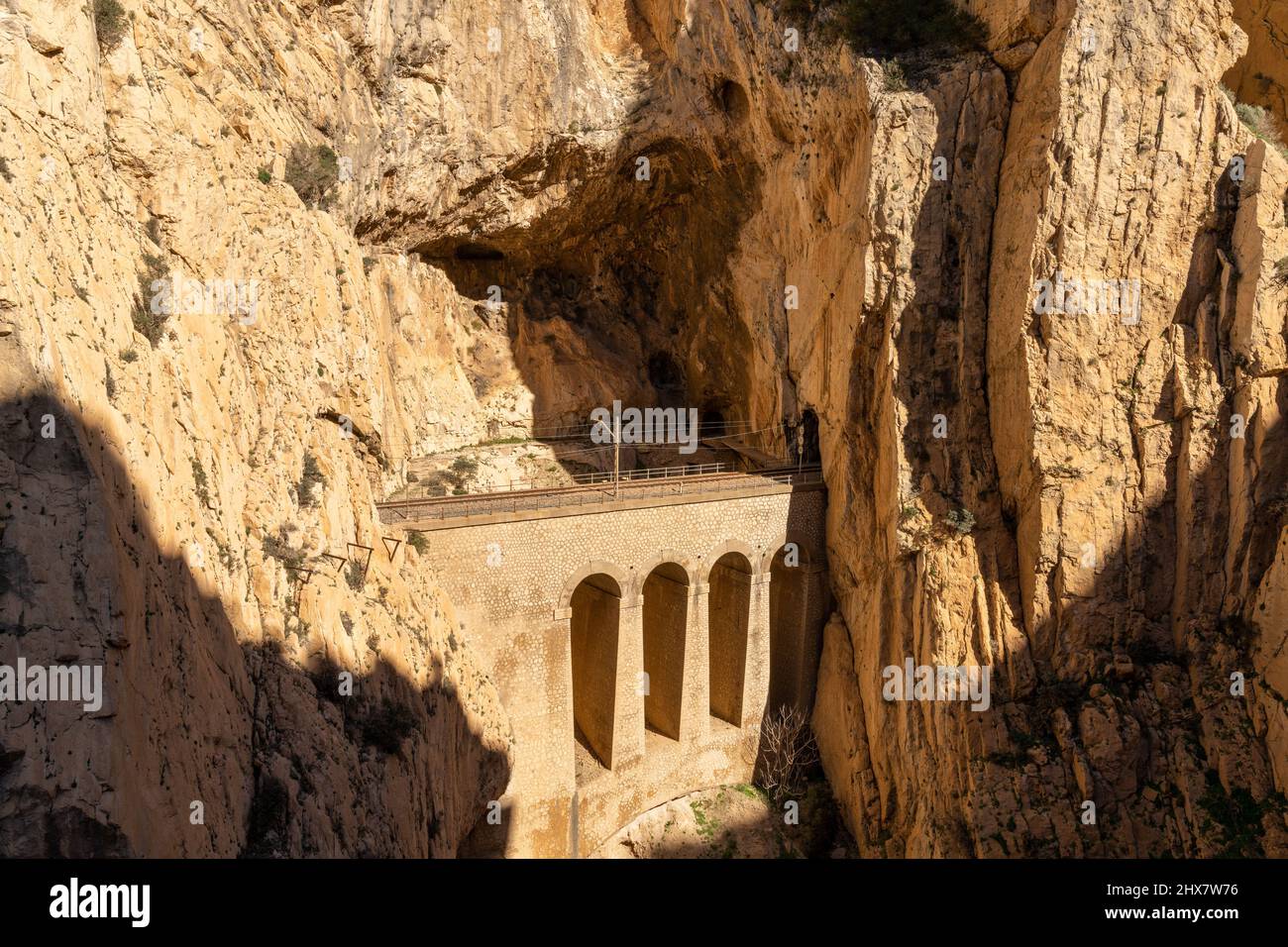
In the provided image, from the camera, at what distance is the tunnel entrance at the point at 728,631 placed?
25188mm

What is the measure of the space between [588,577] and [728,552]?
162 inches

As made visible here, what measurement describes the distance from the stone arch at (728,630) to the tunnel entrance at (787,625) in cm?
113

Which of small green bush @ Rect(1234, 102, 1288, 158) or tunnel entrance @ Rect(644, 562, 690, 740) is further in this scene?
tunnel entrance @ Rect(644, 562, 690, 740)

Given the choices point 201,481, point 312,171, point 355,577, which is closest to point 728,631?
point 355,577

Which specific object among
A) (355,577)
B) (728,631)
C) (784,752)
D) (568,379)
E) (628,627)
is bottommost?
(784,752)

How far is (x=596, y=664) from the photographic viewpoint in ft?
79.4

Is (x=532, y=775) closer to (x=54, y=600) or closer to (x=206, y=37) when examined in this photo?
(x=54, y=600)

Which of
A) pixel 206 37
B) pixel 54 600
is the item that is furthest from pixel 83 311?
pixel 206 37

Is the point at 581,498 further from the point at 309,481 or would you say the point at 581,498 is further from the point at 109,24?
the point at 109,24

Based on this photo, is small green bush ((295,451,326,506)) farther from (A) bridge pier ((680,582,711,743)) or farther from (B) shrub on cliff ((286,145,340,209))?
(A) bridge pier ((680,582,711,743))

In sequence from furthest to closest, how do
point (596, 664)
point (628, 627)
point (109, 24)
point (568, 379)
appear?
point (568, 379) < point (596, 664) < point (628, 627) < point (109, 24)

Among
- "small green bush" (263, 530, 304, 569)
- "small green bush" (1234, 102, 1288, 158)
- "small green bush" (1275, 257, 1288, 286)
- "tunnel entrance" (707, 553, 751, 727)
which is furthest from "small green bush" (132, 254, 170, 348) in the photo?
"small green bush" (1234, 102, 1288, 158)

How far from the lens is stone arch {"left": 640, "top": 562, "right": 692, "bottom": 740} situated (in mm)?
24250

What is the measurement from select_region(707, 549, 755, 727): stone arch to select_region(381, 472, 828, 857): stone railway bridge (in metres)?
0.05
